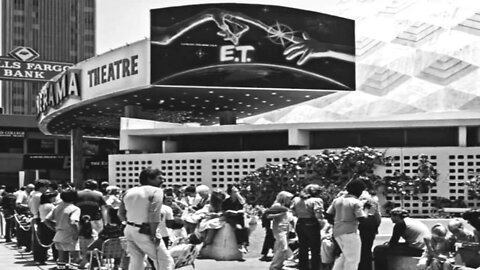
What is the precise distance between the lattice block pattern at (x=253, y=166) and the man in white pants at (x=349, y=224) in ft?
51.5

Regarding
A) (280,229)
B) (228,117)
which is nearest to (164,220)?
(280,229)

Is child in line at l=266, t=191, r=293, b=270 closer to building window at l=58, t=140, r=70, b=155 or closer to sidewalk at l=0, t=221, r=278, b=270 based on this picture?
sidewalk at l=0, t=221, r=278, b=270

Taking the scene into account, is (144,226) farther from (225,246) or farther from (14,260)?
(14,260)

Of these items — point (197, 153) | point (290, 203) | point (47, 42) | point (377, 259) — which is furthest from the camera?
point (47, 42)

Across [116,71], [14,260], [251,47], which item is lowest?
[14,260]

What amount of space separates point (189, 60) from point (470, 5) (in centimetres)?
1178

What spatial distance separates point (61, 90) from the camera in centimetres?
3509

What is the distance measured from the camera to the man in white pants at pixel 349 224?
29.7 ft

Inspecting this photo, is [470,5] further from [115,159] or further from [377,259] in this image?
[377,259]

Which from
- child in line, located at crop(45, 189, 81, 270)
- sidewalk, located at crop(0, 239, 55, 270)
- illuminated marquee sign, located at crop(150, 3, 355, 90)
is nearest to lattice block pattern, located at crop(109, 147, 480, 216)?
illuminated marquee sign, located at crop(150, 3, 355, 90)

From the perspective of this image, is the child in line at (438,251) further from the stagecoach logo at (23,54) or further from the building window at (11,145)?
the building window at (11,145)

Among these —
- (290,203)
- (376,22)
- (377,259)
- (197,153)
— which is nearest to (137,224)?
(377,259)

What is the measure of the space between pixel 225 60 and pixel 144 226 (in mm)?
21302

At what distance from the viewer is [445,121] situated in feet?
82.5
